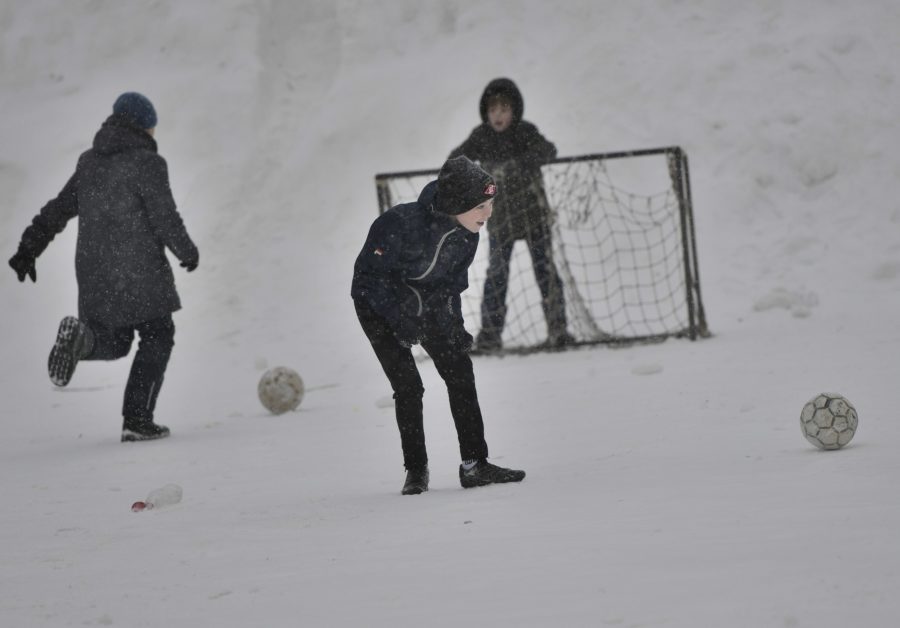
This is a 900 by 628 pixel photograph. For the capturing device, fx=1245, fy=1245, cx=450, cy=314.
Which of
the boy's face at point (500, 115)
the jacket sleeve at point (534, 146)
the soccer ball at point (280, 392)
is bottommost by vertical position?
the soccer ball at point (280, 392)

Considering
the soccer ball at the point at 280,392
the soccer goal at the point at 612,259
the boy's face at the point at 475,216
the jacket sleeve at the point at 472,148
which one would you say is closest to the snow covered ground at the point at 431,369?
the soccer ball at the point at 280,392

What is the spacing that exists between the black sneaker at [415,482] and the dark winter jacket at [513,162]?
4505 mm

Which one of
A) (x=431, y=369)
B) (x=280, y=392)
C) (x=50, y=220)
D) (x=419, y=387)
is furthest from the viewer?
(x=431, y=369)

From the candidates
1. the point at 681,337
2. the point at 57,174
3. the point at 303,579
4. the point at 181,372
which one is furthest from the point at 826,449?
the point at 57,174

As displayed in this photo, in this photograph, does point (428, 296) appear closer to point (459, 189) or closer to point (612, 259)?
point (459, 189)

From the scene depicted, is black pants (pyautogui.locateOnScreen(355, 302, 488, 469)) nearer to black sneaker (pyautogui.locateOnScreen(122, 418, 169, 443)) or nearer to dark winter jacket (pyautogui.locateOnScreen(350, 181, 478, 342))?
dark winter jacket (pyautogui.locateOnScreen(350, 181, 478, 342))

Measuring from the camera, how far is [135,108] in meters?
6.22

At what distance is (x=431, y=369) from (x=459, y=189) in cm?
424

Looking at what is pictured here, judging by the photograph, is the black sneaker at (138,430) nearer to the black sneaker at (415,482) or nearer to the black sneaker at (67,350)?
the black sneaker at (67,350)

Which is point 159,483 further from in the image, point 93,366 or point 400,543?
point 93,366

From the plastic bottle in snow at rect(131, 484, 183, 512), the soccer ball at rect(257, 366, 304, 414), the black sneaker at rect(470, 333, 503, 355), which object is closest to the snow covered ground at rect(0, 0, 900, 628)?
the plastic bottle in snow at rect(131, 484, 183, 512)

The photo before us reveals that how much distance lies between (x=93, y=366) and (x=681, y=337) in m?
4.52

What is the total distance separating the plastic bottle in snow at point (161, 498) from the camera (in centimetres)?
419

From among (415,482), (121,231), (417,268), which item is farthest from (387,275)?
(121,231)
